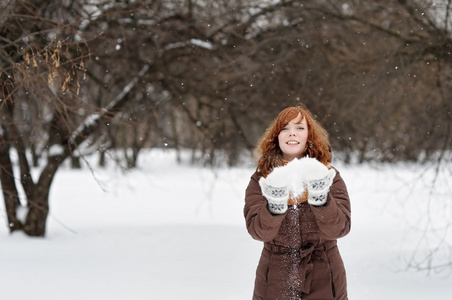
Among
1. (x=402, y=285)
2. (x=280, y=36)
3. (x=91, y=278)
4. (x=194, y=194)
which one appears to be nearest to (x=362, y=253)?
(x=402, y=285)

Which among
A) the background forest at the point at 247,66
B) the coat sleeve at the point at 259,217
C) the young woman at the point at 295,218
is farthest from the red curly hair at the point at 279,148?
the background forest at the point at 247,66

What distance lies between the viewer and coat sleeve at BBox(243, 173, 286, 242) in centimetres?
229

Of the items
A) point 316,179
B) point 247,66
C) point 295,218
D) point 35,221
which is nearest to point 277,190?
point 316,179

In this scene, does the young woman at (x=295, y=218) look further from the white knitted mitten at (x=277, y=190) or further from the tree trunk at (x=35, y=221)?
the tree trunk at (x=35, y=221)

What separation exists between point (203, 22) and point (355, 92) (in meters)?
2.15

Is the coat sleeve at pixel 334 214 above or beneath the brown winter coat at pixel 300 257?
above

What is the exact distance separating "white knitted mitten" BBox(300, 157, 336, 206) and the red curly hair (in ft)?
1.06

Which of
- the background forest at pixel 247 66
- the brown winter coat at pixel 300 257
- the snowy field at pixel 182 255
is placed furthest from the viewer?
the background forest at pixel 247 66

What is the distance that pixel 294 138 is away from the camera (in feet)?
8.38

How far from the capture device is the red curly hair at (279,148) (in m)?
2.58

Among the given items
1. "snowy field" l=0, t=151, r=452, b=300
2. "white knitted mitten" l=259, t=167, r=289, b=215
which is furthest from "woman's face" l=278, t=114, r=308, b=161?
"snowy field" l=0, t=151, r=452, b=300

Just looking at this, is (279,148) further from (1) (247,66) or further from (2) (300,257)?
(1) (247,66)

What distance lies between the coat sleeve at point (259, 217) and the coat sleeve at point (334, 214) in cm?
16

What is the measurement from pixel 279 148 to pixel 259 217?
0.47 meters
